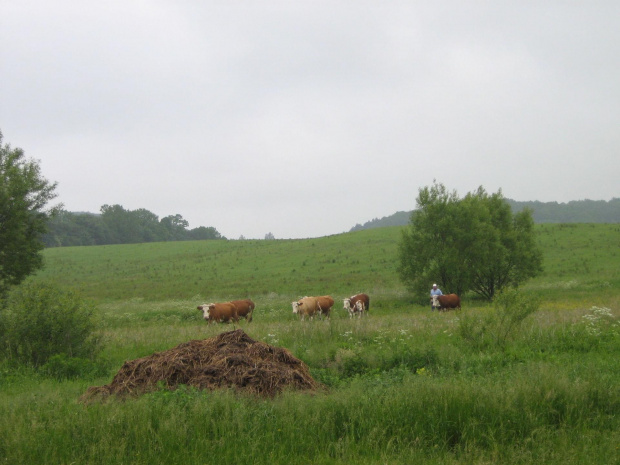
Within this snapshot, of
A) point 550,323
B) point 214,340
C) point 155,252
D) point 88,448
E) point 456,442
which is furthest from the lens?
point 155,252

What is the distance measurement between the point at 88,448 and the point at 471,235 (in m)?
27.0

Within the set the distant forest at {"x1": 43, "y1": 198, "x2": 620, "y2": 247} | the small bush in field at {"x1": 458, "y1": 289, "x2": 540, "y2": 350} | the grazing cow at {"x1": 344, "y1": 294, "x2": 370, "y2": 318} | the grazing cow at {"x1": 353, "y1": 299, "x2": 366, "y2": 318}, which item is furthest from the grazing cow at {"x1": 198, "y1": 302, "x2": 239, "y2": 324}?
the distant forest at {"x1": 43, "y1": 198, "x2": 620, "y2": 247}

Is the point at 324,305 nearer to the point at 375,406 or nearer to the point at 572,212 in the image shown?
the point at 375,406

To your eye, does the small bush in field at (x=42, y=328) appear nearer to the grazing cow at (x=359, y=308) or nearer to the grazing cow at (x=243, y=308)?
the grazing cow at (x=243, y=308)

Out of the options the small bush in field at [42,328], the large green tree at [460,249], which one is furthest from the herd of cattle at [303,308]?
the small bush in field at [42,328]

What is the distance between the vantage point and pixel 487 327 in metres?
11.2

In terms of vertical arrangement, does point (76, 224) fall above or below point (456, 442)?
above

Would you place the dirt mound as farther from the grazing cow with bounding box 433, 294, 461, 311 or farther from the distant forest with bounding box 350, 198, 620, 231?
the distant forest with bounding box 350, 198, 620, 231

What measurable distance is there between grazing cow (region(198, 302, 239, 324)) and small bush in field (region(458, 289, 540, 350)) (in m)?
13.5

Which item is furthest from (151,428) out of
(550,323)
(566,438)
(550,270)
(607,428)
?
(550,270)

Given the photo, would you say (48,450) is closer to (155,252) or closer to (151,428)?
(151,428)

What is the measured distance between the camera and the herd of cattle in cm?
2242

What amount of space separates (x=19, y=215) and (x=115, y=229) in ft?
308

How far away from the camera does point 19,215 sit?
2239 cm
